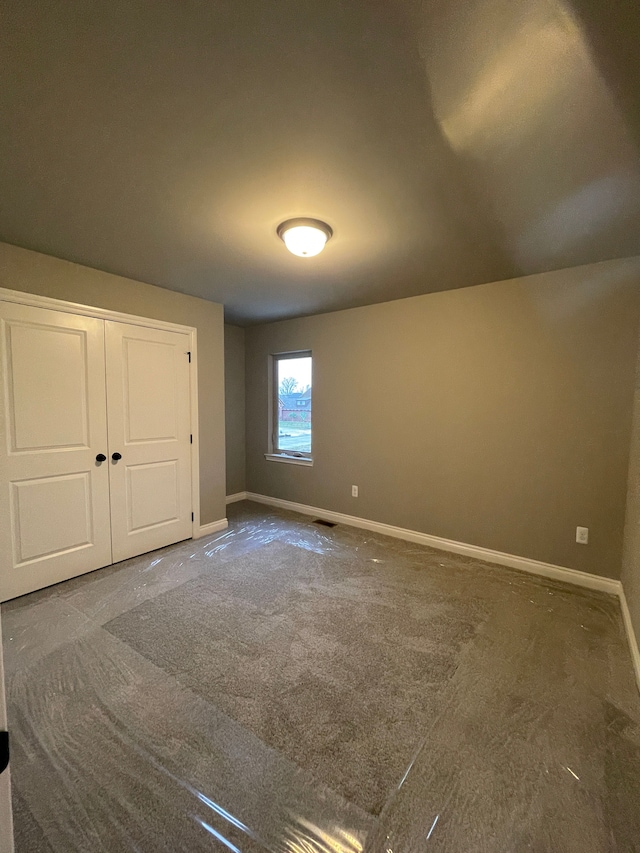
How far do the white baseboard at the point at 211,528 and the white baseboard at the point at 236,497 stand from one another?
91 cm

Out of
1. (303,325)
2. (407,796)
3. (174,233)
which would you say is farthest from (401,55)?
(303,325)

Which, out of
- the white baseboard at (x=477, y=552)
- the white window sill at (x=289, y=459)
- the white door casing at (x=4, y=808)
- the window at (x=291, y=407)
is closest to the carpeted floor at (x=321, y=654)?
the white baseboard at (x=477, y=552)

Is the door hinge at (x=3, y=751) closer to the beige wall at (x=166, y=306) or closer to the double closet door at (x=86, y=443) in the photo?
the double closet door at (x=86, y=443)

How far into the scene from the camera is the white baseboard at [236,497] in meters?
4.73

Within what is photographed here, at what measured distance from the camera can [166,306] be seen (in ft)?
10.4

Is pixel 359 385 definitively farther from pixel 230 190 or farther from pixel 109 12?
pixel 109 12

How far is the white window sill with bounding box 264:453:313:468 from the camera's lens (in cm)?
429

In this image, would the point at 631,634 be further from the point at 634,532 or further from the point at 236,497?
the point at 236,497

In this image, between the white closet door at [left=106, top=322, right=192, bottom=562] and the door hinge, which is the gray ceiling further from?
the door hinge

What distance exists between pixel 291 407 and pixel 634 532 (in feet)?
11.3

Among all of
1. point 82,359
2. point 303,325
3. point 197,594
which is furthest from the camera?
point 303,325

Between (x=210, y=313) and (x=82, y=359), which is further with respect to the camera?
(x=210, y=313)

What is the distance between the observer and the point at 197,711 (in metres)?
1.53

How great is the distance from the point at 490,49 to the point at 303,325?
125 inches
